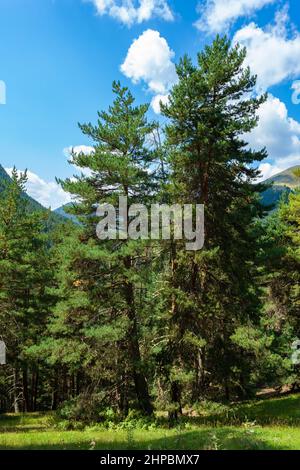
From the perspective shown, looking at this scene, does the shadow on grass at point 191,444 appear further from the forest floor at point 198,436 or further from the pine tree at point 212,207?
the pine tree at point 212,207

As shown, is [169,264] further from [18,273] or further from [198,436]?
[18,273]

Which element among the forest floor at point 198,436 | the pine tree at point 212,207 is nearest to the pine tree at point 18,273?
the forest floor at point 198,436

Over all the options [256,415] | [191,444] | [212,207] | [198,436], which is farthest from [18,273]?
[191,444]

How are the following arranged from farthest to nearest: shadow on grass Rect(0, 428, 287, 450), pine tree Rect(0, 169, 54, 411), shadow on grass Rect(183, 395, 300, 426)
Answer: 1. pine tree Rect(0, 169, 54, 411)
2. shadow on grass Rect(183, 395, 300, 426)
3. shadow on grass Rect(0, 428, 287, 450)

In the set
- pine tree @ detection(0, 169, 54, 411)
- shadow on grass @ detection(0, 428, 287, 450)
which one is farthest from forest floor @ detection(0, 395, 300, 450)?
pine tree @ detection(0, 169, 54, 411)

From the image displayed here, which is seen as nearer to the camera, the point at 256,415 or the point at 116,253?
the point at 116,253

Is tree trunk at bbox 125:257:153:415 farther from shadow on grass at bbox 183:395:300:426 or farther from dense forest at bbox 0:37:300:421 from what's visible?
shadow on grass at bbox 183:395:300:426

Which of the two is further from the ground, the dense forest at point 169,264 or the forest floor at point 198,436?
the dense forest at point 169,264

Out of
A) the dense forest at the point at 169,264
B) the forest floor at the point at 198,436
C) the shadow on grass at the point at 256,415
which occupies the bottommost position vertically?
the shadow on grass at the point at 256,415

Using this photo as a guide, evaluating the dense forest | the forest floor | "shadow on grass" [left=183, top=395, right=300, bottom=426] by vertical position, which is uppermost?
the dense forest

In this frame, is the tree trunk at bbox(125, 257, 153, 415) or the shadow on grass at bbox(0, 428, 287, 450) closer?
the shadow on grass at bbox(0, 428, 287, 450)

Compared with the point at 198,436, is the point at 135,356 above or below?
above

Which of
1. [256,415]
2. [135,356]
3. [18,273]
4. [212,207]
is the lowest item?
[256,415]
